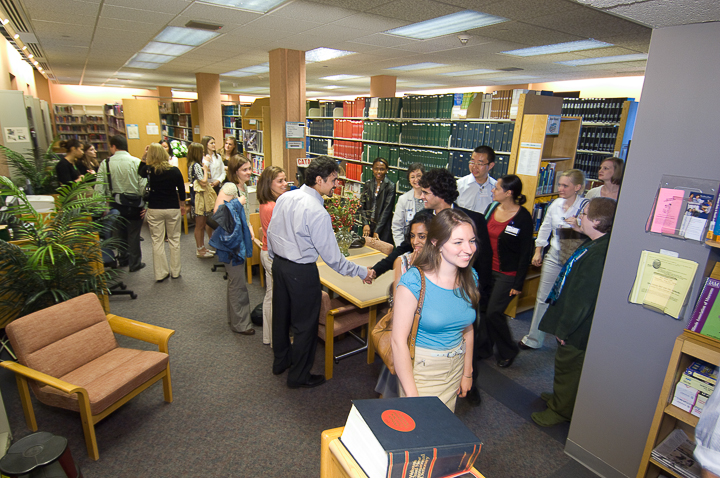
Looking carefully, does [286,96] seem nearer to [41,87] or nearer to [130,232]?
[130,232]

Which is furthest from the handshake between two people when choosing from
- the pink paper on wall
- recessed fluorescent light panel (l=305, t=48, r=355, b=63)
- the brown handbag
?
recessed fluorescent light panel (l=305, t=48, r=355, b=63)

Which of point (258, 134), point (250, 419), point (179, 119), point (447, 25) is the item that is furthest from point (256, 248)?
point (179, 119)

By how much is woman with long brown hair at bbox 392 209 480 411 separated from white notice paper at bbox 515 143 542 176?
8.14ft

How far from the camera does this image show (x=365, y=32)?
186 inches

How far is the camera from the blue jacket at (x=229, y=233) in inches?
134

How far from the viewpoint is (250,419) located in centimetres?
269

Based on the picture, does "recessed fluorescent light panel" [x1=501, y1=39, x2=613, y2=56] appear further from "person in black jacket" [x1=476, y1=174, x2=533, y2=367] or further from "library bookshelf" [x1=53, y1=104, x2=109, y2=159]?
"library bookshelf" [x1=53, y1=104, x2=109, y2=159]

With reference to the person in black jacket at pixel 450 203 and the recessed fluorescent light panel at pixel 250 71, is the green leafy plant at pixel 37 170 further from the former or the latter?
the person in black jacket at pixel 450 203

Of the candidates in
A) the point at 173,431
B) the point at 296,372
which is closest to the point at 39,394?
the point at 173,431

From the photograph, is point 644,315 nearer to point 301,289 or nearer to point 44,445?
point 301,289

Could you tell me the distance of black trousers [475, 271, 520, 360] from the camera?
10.3 ft

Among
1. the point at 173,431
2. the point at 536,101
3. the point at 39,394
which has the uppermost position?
the point at 536,101

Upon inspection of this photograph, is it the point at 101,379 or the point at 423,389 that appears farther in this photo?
the point at 101,379

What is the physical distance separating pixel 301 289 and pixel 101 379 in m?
1.35
